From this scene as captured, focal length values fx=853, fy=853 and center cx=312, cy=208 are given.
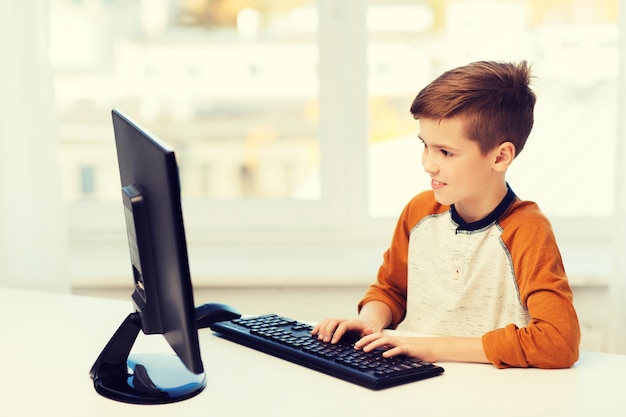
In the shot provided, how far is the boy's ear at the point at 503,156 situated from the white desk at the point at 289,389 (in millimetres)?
346

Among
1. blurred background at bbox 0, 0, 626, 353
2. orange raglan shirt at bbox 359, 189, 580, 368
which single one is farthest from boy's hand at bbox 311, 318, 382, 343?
blurred background at bbox 0, 0, 626, 353

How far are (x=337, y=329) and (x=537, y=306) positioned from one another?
1.02ft

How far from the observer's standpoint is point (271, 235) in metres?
2.43

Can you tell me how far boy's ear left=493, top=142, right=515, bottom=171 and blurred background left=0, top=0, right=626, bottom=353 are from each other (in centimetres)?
77

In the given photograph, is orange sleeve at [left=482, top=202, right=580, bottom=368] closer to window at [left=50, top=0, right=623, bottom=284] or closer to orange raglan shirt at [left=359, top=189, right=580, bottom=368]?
orange raglan shirt at [left=359, top=189, right=580, bottom=368]

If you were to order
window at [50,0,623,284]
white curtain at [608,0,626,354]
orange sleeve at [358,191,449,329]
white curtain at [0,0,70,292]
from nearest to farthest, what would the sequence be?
1. orange sleeve at [358,191,449,329]
2. white curtain at [608,0,626,354]
3. white curtain at [0,0,70,292]
4. window at [50,0,623,284]

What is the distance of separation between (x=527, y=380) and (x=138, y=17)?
5.35 ft

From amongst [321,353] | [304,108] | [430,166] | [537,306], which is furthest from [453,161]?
[304,108]

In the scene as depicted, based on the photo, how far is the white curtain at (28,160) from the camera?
2150 mm

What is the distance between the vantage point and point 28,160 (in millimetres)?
2189

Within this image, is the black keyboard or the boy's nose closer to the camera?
the black keyboard

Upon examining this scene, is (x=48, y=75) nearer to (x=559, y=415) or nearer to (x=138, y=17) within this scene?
(x=138, y=17)

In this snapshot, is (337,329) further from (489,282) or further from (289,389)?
(489,282)

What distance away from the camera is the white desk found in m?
1.09
